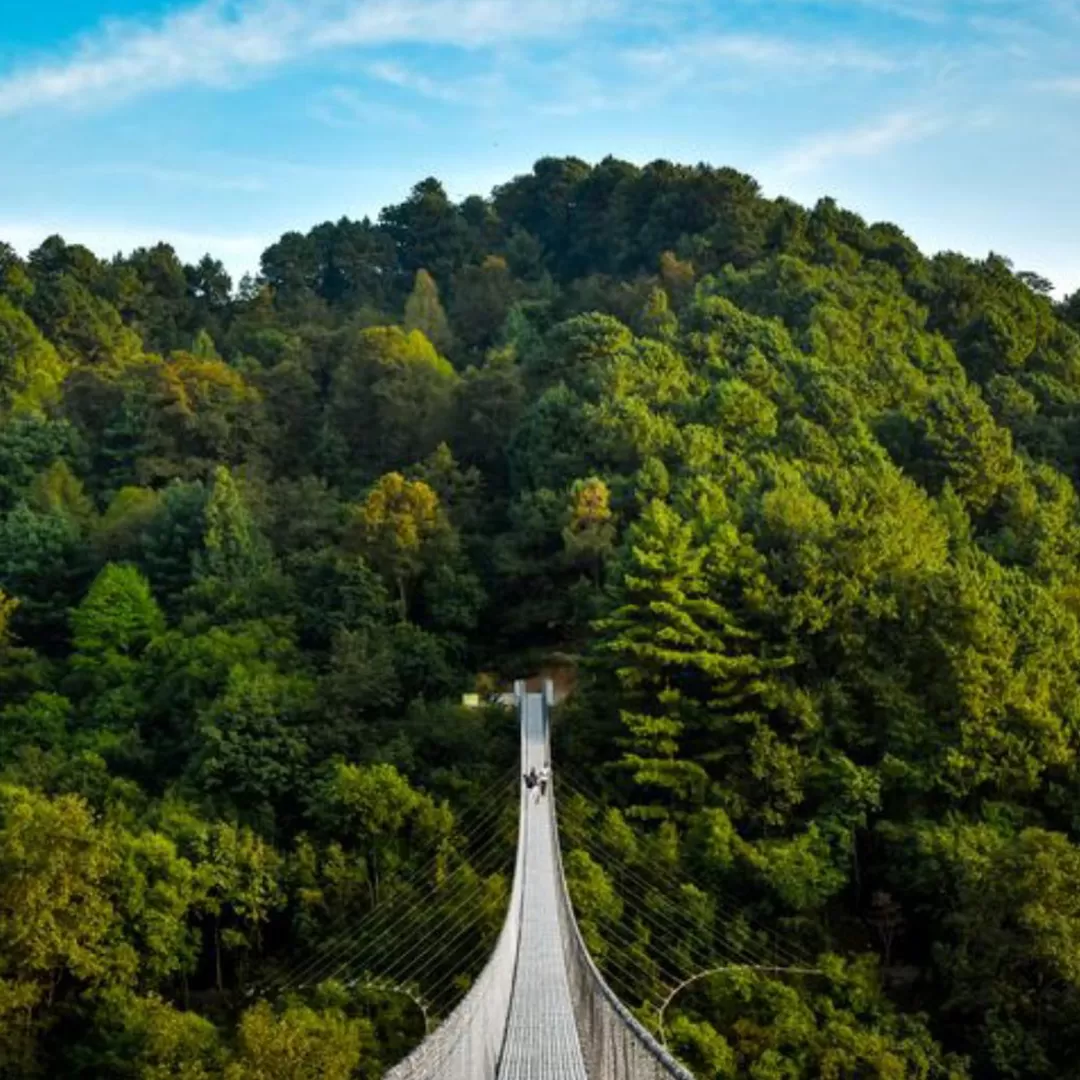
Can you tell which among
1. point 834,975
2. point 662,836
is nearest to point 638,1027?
point 834,975

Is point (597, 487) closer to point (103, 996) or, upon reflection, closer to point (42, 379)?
point (103, 996)

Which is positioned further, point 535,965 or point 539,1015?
point 535,965

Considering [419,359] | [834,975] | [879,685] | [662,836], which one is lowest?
[834,975]

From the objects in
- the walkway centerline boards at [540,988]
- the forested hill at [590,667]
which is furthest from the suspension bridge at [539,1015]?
the forested hill at [590,667]

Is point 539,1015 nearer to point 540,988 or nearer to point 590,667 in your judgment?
point 540,988

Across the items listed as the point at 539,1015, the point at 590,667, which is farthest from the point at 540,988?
the point at 590,667

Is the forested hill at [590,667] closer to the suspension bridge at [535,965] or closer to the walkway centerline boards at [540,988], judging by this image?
the suspension bridge at [535,965]
